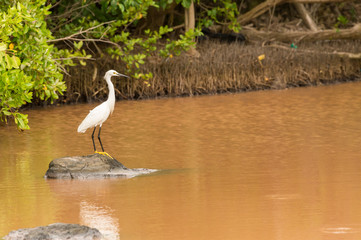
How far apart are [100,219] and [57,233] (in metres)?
0.85

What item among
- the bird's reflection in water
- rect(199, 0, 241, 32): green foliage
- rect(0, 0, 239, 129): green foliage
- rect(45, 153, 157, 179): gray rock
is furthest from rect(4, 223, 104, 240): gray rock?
rect(199, 0, 241, 32): green foliage

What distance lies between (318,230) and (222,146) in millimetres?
3901

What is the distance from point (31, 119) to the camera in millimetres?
12586

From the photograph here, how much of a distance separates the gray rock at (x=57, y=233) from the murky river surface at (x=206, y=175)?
0.88ft

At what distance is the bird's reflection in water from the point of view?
549 cm

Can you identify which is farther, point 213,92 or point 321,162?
point 213,92

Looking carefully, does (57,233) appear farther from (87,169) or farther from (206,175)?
(206,175)

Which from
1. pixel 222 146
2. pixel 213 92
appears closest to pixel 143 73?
pixel 213 92

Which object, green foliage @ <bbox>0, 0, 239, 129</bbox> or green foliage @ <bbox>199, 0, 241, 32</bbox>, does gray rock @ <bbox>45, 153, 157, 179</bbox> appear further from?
green foliage @ <bbox>199, 0, 241, 32</bbox>

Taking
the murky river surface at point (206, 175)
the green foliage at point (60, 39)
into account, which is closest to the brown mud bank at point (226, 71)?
the green foliage at point (60, 39)

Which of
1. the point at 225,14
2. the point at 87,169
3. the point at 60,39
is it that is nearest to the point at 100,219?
the point at 87,169

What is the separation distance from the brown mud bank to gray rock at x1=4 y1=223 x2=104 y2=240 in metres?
9.21

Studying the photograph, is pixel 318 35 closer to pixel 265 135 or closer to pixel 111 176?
pixel 265 135

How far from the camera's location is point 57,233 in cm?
508
